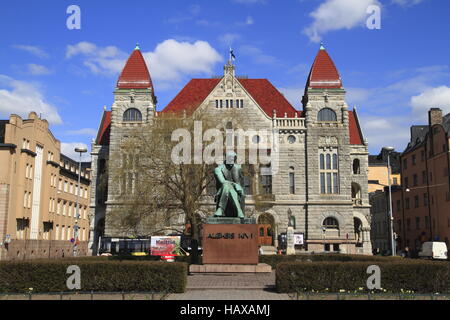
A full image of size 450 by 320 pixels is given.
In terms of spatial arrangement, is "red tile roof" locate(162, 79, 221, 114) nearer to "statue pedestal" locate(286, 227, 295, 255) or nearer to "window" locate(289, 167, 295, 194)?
"window" locate(289, 167, 295, 194)

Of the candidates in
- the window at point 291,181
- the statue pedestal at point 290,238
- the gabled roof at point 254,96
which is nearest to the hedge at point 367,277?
the statue pedestal at point 290,238

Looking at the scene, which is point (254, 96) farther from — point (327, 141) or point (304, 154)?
point (327, 141)

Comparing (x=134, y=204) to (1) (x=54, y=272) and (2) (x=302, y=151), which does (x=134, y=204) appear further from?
(2) (x=302, y=151)

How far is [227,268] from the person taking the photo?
20.8 m

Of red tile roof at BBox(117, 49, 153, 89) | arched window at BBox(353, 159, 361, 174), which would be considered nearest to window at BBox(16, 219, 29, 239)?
red tile roof at BBox(117, 49, 153, 89)

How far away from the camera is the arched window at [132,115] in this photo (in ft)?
182

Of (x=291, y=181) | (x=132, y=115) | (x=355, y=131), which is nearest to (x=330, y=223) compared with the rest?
(x=291, y=181)

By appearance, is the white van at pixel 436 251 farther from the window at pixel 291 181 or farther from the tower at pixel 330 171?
the window at pixel 291 181

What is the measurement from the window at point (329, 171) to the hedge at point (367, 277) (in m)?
38.2

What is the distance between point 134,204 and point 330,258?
49.4 ft

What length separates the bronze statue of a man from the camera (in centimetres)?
2255

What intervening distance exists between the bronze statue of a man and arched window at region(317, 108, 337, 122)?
113 ft

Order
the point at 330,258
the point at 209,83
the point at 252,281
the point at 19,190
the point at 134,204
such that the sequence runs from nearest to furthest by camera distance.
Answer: the point at 252,281, the point at 330,258, the point at 134,204, the point at 19,190, the point at 209,83
